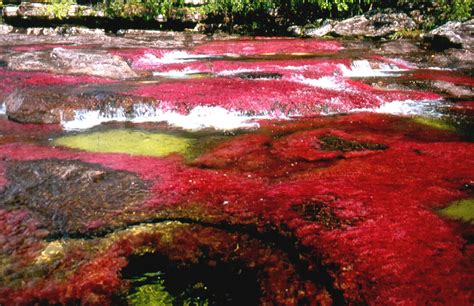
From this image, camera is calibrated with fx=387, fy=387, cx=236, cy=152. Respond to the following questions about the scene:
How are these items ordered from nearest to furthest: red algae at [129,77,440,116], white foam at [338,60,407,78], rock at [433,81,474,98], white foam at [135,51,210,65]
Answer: red algae at [129,77,440,116] → rock at [433,81,474,98] → white foam at [338,60,407,78] → white foam at [135,51,210,65]

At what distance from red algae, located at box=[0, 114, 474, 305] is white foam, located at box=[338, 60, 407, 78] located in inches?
589

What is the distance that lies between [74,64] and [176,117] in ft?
30.5

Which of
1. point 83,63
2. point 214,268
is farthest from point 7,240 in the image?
point 83,63

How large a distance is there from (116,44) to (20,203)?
34302 millimetres

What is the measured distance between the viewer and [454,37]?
112ft

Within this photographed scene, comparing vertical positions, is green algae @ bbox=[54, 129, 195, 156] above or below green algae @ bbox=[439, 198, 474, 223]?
below

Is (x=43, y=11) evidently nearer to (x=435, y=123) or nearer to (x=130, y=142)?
(x=130, y=142)

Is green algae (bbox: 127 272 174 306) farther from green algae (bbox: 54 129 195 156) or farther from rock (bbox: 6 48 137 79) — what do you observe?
rock (bbox: 6 48 137 79)

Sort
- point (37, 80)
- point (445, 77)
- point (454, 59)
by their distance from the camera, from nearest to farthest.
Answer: point (37, 80) → point (445, 77) → point (454, 59)

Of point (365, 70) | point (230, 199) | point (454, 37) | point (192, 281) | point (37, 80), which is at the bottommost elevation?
point (192, 281)

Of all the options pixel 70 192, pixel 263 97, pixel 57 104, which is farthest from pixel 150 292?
pixel 263 97

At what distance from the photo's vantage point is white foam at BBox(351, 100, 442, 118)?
16.5 m

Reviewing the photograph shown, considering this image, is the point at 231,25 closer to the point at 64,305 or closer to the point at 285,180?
the point at 285,180

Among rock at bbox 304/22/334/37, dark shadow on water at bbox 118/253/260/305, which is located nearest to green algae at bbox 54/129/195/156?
dark shadow on water at bbox 118/253/260/305
